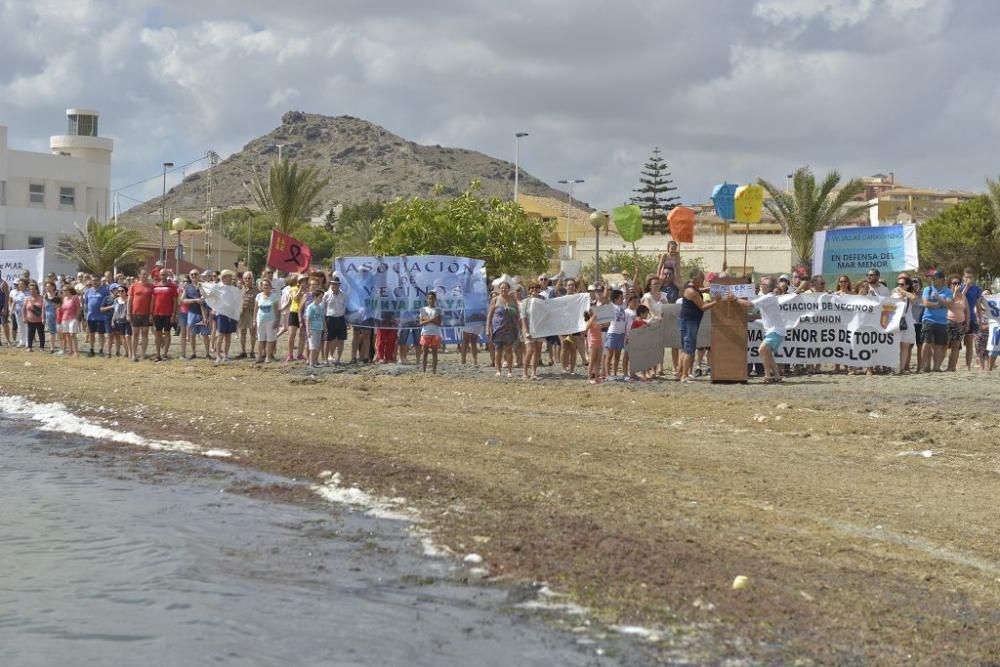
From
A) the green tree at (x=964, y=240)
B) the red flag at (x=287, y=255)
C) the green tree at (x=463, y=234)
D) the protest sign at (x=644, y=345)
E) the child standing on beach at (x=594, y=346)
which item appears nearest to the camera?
the child standing on beach at (x=594, y=346)

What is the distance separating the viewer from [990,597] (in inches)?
308

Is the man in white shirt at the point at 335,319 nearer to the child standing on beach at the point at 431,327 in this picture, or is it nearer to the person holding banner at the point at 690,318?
the child standing on beach at the point at 431,327

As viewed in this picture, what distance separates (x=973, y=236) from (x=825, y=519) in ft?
202

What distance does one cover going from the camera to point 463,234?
50.4 meters

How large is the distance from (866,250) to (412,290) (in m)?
8.57

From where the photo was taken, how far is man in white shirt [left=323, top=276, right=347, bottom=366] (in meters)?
22.8

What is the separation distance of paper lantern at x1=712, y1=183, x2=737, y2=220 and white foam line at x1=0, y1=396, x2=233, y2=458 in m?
18.3

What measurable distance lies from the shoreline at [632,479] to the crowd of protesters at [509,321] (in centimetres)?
91

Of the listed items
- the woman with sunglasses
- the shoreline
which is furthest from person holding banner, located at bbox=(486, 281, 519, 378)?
the woman with sunglasses

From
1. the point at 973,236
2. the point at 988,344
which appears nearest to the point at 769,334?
the point at 988,344

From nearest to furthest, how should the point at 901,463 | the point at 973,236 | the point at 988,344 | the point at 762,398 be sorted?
the point at 901,463 < the point at 762,398 < the point at 988,344 < the point at 973,236

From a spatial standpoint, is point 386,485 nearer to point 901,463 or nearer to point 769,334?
point 901,463

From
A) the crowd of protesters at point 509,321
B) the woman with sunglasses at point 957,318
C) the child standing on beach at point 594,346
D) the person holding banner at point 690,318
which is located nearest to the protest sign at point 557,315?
the crowd of protesters at point 509,321

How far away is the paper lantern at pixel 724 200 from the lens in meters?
31.9
